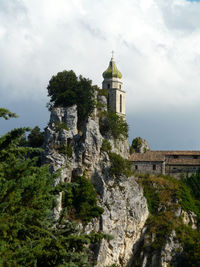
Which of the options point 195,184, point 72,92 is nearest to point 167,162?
point 195,184

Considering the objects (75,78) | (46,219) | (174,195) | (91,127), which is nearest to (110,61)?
(75,78)

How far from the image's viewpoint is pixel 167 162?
73.1m

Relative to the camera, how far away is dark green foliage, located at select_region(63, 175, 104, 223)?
185 ft

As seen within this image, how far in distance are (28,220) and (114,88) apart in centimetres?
5582

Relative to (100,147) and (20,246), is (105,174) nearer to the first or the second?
(100,147)

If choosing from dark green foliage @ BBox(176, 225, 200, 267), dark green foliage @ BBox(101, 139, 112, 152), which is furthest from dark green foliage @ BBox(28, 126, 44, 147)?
dark green foliage @ BBox(176, 225, 200, 267)

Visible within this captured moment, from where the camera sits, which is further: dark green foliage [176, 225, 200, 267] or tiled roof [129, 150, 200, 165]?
tiled roof [129, 150, 200, 165]

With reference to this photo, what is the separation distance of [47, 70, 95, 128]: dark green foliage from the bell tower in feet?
30.5

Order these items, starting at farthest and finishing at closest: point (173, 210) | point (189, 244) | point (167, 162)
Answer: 1. point (167, 162)
2. point (173, 210)
3. point (189, 244)

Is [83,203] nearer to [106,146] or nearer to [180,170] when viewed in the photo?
[106,146]

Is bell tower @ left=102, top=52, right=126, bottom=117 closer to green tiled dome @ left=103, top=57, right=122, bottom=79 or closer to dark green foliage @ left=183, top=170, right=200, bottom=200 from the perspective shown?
green tiled dome @ left=103, top=57, right=122, bottom=79

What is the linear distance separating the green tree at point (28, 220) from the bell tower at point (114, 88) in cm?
5226

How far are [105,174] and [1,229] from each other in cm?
4381

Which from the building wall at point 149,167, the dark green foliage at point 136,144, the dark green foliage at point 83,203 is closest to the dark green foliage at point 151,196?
the building wall at point 149,167
